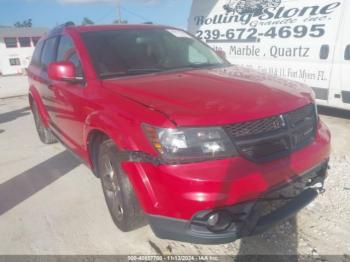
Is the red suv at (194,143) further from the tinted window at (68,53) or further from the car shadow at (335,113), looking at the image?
the car shadow at (335,113)

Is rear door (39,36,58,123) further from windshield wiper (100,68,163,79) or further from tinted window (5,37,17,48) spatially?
tinted window (5,37,17,48)

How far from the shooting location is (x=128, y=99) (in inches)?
98.4

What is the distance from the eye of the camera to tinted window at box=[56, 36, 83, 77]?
3.25 meters

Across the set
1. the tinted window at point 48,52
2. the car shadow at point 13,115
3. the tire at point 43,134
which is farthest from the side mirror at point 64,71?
the car shadow at point 13,115

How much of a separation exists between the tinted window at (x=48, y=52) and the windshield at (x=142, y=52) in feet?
3.24

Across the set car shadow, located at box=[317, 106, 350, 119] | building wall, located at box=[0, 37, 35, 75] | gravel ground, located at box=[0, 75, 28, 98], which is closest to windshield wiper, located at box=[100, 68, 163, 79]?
car shadow, located at box=[317, 106, 350, 119]

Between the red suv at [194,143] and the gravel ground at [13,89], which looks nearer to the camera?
the red suv at [194,143]

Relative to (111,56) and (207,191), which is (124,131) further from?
(111,56)

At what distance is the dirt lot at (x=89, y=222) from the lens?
8.86 feet

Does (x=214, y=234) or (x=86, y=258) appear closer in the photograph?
(x=214, y=234)

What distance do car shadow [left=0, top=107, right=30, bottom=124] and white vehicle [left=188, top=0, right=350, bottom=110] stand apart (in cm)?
527

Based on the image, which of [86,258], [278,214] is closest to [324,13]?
[278,214]

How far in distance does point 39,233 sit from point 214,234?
1.77 metres

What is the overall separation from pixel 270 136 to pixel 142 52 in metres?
1.75
